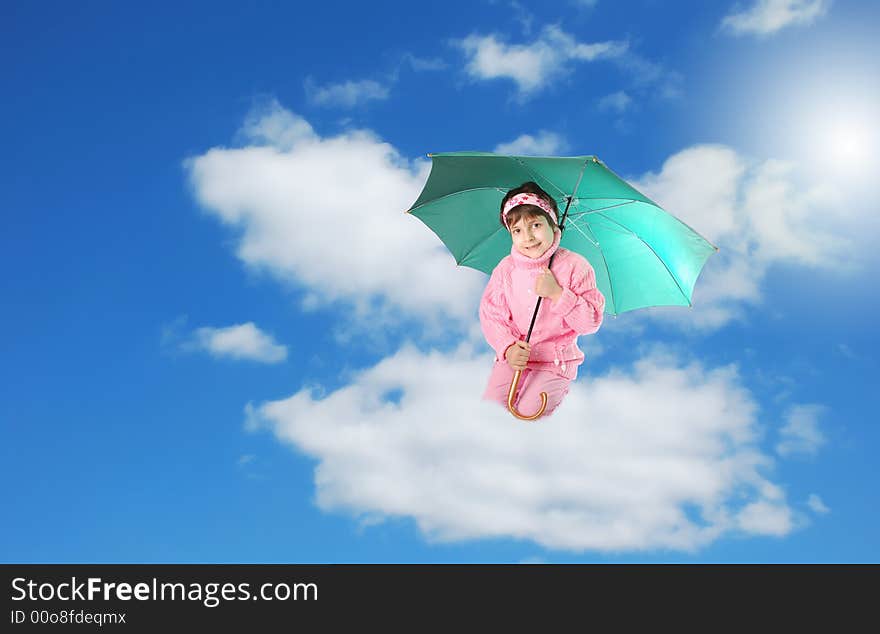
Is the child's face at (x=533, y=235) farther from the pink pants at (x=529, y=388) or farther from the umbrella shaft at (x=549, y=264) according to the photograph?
the pink pants at (x=529, y=388)

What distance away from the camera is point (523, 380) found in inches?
277

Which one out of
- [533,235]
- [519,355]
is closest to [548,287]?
[533,235]

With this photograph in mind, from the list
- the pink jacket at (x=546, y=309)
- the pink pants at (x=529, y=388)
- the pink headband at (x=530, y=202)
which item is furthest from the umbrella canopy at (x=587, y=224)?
the pink pants at (x=529, y=388)

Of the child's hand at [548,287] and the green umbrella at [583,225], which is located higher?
the green umbrella at [583,225]

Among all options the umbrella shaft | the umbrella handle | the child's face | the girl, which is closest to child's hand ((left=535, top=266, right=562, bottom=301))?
the girl

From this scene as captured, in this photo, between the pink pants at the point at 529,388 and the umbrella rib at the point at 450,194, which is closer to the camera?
the pink pants at the point at 529,388

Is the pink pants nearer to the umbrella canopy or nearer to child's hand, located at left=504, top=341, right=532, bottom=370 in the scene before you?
child's hand, located at left=504, top=341, right=532, bottom=370

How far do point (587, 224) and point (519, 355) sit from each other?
137 centimetres

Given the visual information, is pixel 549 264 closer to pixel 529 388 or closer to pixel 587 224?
pixel 587 224

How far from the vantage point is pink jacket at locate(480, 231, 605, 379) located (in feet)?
Result: 22.3

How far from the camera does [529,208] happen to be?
6.77 metres

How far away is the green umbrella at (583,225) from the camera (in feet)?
22.5
